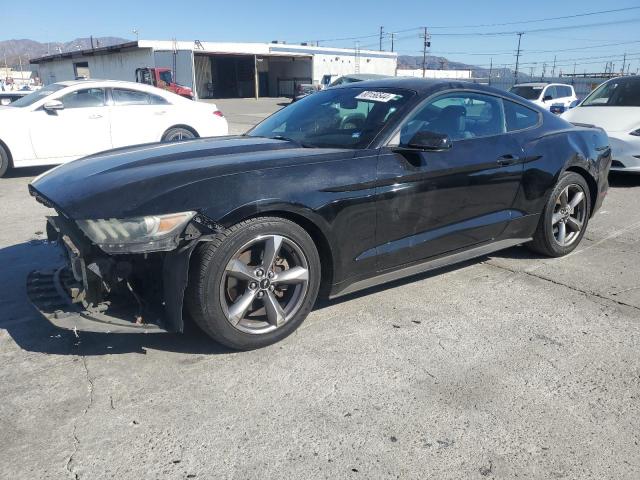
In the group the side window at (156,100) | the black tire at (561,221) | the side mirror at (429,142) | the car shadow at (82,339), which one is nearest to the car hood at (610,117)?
the black tire at (561,221)

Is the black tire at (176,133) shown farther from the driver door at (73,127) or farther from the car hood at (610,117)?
the car hood at (610,117)

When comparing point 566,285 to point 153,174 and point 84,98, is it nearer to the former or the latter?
point 153,174

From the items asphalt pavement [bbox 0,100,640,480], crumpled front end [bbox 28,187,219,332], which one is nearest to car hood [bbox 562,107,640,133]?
asphalt pavement [bbox 0,100,640,480]

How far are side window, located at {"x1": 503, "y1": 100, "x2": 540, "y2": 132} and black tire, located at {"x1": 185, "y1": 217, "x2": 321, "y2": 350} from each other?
2.18m

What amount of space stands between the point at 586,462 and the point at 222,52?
46027mm

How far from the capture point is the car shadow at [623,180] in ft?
26.3

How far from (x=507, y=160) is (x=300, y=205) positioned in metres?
1.87

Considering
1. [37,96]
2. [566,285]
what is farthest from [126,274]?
[37,96]

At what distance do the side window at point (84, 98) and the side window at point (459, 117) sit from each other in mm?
6893

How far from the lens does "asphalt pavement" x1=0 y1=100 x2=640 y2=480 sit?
2191 mm

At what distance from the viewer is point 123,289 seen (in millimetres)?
2867

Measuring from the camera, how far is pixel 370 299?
12.5 feet

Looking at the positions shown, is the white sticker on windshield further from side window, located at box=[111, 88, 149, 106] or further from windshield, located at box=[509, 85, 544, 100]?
windshield, located at box=[509, 85, 544, 100]

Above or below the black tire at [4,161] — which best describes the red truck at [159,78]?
above
